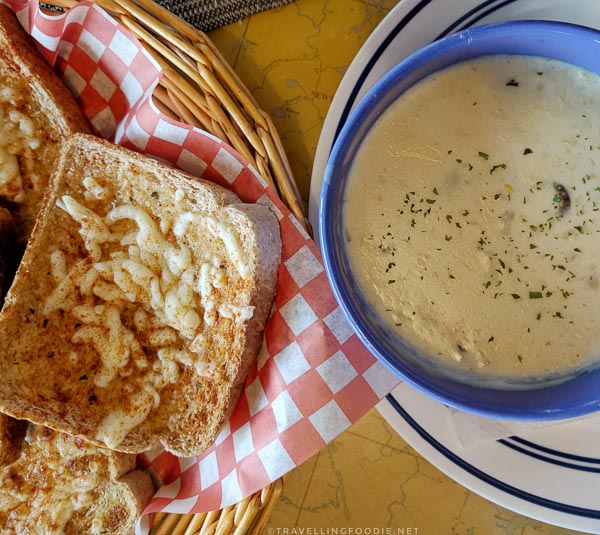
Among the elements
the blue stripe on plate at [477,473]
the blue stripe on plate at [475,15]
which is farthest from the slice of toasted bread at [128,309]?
the blue stripe on plate at [475,15]

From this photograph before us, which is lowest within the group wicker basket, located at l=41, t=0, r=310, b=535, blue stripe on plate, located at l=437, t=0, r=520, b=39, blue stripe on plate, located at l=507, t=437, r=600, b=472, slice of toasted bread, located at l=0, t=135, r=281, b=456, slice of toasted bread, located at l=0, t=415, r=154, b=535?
slice of toasted bread, located at l=0, t=415, r=154, b=535

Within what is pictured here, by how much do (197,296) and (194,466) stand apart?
20.1 inches

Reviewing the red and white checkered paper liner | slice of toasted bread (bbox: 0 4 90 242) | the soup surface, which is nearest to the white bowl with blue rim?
the soup surface

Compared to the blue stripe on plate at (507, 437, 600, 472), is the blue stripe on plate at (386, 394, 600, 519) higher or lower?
lower

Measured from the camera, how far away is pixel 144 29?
159 centimetres

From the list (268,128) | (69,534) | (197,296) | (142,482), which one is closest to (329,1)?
(268,128)

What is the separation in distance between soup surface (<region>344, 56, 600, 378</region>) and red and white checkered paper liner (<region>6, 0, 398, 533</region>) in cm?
17

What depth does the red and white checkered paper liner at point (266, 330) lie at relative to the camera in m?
1.54

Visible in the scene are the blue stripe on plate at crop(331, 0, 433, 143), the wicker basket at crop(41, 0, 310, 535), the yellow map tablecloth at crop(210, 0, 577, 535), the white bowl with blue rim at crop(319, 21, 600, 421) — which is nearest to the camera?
the white bowl with blue rim at crop(319, 21, 600, 421)

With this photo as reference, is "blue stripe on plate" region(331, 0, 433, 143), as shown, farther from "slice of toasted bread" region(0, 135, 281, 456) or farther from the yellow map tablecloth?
"slice of toasted bread" region(0, 135, 281, 456)

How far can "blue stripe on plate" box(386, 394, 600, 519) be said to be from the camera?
162 cm

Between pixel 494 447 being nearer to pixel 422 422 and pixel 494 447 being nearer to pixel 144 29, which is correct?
pixel 422 422

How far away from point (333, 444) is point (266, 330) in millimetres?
456

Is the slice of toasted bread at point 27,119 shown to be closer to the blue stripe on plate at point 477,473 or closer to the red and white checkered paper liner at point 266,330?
the red and white checkered paper liner at point 266,330
